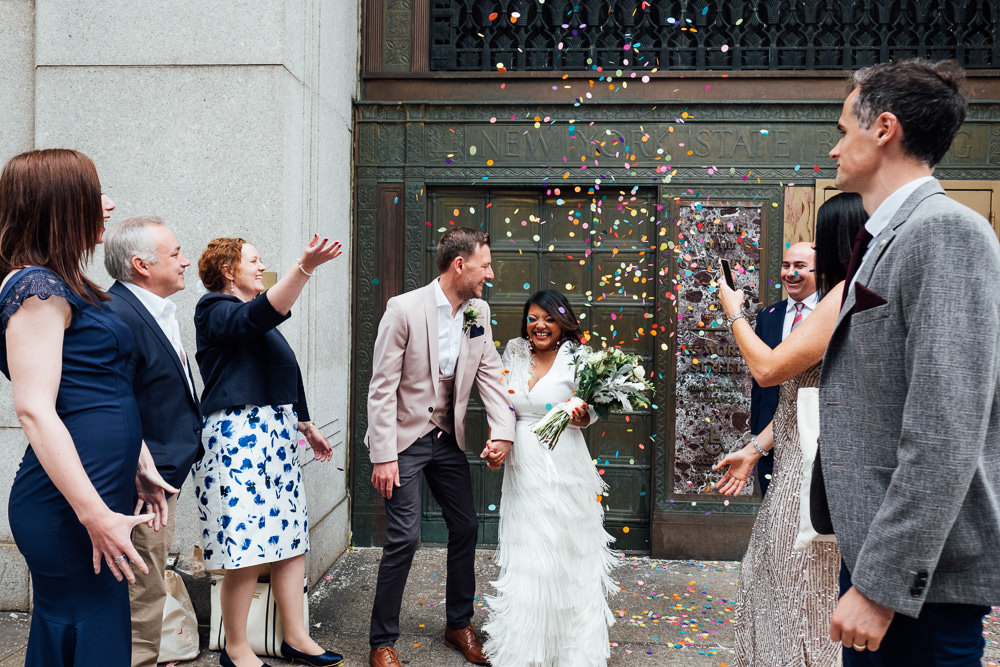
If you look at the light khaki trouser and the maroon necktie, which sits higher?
the maroon necktie

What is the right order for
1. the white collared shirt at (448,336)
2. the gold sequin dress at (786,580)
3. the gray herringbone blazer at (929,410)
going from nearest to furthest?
1. the gray herringbone blazer at (929,410)
2. the gold sequin dress at (786,580)
3. the white collared shirt at (448,336)

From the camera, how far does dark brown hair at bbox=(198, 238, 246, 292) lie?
151 inches

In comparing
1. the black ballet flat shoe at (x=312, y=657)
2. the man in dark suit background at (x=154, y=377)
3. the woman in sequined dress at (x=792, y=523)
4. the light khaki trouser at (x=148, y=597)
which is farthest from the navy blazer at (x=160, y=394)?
the woman in sequined dress at (x=792, y=523)

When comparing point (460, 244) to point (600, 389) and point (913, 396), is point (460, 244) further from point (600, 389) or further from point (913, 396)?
point (913, 396)

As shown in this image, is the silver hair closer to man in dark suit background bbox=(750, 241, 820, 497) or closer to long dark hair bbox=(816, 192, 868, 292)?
long dark hair bbox=(816, 192, 868, 292)

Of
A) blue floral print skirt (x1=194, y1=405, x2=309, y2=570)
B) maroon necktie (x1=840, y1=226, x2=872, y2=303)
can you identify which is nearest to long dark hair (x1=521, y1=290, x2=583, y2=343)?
blue floral print skirt (x1=194, y1=405, x2=309, y2=570)

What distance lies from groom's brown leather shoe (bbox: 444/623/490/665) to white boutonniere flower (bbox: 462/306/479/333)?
5.42 ft

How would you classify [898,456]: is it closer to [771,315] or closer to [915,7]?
[771,315]

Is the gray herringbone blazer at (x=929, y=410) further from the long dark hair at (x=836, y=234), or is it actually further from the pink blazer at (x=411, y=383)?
the pink blazer at (x=411, y=383)

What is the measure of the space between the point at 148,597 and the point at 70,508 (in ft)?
4.53

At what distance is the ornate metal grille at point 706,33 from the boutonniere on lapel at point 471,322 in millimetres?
2415

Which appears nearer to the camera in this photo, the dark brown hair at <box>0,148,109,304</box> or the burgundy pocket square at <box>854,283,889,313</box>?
the burgundy pocket square at <box>854,283,889,313</box>

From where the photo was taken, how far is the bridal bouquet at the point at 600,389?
3.89 meters

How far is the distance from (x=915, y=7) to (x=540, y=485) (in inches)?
180
